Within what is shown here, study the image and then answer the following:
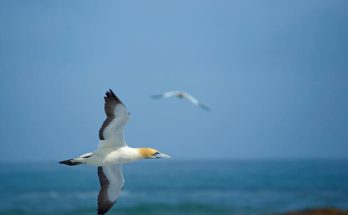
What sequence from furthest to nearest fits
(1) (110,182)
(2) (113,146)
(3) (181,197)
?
(3) (181,197), (1) (110,182), (2) (113,146)

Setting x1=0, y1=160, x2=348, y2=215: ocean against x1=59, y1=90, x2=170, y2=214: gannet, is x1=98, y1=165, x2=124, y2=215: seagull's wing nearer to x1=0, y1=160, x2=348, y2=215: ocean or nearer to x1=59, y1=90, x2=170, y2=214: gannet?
x1=59, y1=90, x2=170, y2=214: gannet

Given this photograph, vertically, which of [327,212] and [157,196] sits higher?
[157,196]

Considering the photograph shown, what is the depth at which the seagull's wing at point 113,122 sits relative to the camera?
533 inches

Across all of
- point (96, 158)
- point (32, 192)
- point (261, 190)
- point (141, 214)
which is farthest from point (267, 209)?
point (96, 158)

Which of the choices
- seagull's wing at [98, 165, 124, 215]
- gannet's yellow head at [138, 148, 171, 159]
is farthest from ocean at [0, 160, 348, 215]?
gannet's yellow head at [138, 148, 171, 159]

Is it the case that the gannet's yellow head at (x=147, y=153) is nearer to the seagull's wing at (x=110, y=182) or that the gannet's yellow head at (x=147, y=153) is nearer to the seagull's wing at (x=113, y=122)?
the seagull's wing at (x=113, y=122)

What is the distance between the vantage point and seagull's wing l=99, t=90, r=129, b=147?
1354cm

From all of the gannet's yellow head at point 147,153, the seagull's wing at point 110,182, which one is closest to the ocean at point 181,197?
the seagull's wing at point 110,182

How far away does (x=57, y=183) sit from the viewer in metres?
66.1

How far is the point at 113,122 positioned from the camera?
13.7 m

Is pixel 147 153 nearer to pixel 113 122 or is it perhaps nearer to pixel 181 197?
pixel 113 122

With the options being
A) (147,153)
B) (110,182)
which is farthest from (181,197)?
(147,153)

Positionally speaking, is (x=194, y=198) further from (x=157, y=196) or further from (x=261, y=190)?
(x=261, y=190)

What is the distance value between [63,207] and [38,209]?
1546 mm
